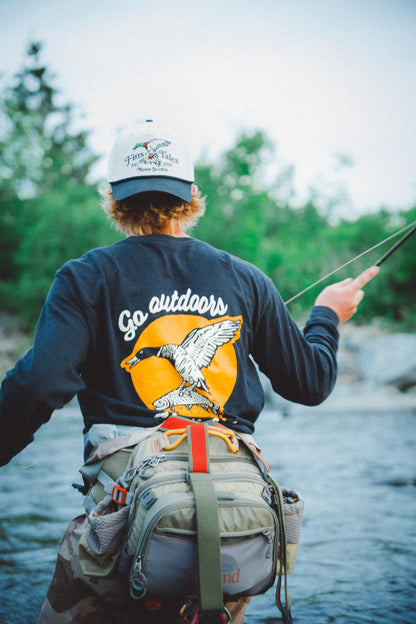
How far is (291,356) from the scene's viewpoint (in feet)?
6.76

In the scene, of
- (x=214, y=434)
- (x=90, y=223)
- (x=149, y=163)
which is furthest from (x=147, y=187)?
(x=90, y=223)

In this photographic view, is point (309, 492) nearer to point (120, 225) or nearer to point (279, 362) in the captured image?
point (279, 362)

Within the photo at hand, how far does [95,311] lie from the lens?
1.76 metres

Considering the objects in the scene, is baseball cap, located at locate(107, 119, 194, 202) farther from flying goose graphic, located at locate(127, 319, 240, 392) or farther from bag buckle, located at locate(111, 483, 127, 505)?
bag buckle, located at locate(111, 483, 127, 505)

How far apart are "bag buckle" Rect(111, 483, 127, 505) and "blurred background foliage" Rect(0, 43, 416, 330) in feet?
70.6

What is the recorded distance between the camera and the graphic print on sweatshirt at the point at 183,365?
5.80 ft

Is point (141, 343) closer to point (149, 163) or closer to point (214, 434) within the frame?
point (214, 434)

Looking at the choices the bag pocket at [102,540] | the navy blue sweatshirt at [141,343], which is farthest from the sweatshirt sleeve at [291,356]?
the bag pocket at [102,540]

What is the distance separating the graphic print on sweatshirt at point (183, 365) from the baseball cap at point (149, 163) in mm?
444

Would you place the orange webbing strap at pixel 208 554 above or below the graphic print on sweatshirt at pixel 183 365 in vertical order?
below

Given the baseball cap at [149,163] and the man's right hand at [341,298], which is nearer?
the baseball cap at [149,163]

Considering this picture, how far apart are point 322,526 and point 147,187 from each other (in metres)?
3.96

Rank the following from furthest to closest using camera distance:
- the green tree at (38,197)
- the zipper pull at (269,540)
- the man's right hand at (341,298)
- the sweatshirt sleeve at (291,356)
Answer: the green tree at (38,197)
the man's right hand at (341,298)
the sweatshirt sleeve at (291,356)
the zipper pull at (269,540)

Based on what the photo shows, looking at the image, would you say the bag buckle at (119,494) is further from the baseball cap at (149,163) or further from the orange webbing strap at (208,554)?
the baseball cap at (149,163)
